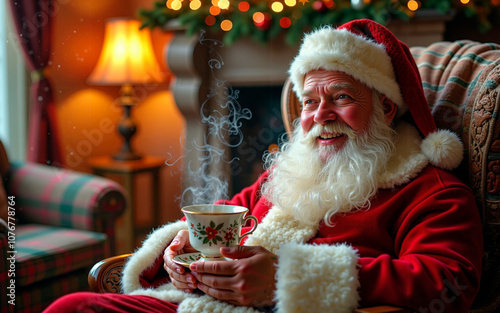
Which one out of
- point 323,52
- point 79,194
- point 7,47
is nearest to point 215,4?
point 7,47

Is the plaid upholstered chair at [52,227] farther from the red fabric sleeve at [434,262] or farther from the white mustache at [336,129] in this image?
the red fabric sleeve at [434,262]

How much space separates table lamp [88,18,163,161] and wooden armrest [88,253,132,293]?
1847 millimetres

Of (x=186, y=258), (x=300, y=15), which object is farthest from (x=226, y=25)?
(x=186, y=258)

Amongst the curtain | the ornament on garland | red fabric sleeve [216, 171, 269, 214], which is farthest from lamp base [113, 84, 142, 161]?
red fabric sleeve [216, 171, 269, 214]

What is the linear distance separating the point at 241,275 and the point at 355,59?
0.69m

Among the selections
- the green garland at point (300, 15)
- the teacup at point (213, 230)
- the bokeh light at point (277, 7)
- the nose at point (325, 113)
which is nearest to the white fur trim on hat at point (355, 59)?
the nose at point (325, 113)

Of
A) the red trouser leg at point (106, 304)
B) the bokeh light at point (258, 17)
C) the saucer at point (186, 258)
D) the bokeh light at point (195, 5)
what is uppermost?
the bokeh light at point (195, 5)

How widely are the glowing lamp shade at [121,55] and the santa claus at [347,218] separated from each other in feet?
6.12

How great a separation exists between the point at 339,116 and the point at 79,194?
1.56 m

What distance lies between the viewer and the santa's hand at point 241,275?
112cm

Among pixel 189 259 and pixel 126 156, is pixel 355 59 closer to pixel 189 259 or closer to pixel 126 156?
pixel 189 259

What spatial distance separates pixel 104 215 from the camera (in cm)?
247

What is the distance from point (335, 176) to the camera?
55.4 inches

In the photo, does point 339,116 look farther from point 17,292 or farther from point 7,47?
point 7,47
